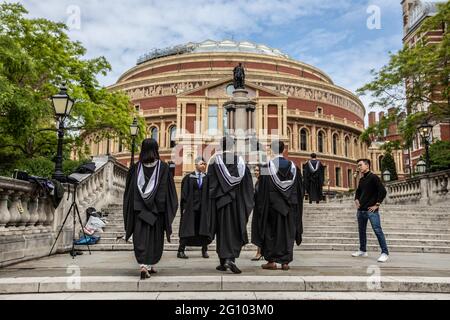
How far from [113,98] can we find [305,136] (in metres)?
40.3

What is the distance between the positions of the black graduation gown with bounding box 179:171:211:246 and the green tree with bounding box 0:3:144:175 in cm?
948

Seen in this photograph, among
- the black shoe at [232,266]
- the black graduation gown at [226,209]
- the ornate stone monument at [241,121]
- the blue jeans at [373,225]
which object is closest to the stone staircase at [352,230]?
the blue jeans at [373,225]

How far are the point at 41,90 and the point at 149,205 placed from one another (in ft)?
55.8

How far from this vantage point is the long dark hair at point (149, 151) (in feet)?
19.0

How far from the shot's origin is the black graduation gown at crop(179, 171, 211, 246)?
7375 mm

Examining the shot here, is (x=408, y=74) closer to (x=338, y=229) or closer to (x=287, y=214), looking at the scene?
(x=338, y=229)

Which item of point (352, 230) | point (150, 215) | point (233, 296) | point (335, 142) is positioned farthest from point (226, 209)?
point (335, 142)

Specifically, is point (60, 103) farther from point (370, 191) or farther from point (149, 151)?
point (370, 191)

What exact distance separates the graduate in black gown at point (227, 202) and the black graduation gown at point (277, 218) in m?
0.47

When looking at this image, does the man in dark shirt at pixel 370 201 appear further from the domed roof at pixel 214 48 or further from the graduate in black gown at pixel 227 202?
the domed roof at pixel 214 48

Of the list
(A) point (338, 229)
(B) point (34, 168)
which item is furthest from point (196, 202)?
(B) point (34, 168)

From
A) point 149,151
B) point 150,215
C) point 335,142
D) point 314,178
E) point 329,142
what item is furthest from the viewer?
point 335,142

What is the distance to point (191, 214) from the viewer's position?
7.57 metres
